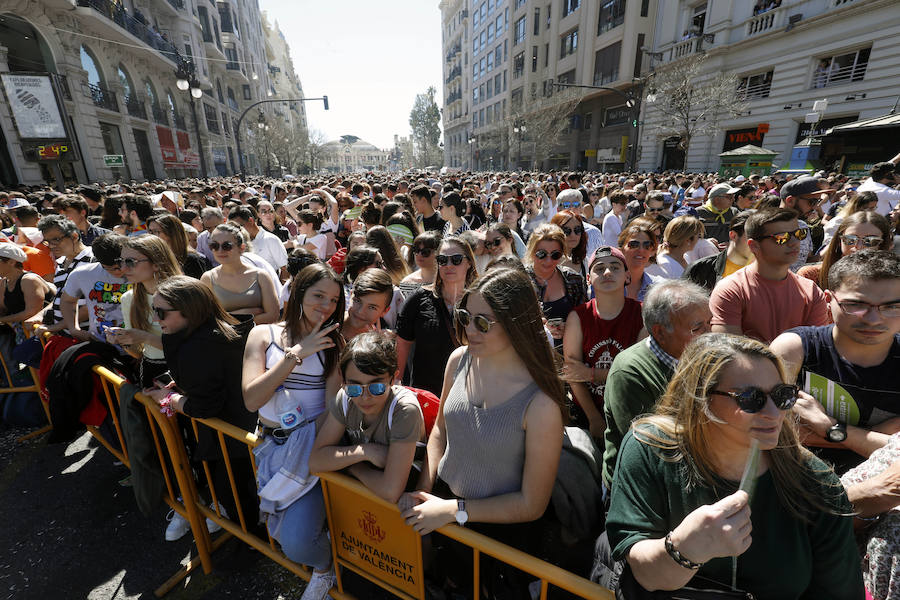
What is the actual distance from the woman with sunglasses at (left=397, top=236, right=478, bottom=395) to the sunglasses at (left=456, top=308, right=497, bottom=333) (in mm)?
1077

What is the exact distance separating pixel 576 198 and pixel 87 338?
21.2 ft

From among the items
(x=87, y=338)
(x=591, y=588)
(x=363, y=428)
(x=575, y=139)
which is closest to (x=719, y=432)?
(x=591, y=588)

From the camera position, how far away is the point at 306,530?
2117 mm

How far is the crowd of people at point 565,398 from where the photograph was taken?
121cm

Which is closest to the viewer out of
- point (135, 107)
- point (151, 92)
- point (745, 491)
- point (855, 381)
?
point (745, 491)

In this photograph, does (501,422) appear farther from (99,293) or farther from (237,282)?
Answer: (99,293)

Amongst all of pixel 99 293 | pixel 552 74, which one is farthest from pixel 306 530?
pixel 552 74

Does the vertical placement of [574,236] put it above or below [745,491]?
above

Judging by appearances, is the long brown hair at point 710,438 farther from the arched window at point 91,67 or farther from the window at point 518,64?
the window at point 518,64

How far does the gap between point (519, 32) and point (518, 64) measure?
3.65 meters

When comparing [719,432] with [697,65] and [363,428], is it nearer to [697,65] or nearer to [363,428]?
[363,428]

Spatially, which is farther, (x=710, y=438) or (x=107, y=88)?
(x=107, y=88)

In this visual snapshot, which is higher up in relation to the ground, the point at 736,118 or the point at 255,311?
the point at 736,118

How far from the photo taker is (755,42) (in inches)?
894
